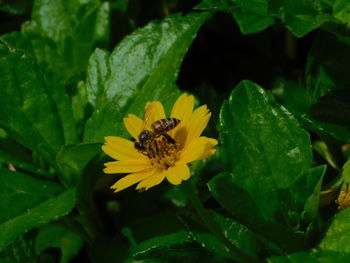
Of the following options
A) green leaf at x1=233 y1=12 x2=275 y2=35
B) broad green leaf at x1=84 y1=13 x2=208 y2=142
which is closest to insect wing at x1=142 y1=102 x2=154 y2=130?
broad green leaf at x1=84 y1=13 x2=208 y2=142

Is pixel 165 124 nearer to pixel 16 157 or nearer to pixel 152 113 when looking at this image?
pixel 152 113

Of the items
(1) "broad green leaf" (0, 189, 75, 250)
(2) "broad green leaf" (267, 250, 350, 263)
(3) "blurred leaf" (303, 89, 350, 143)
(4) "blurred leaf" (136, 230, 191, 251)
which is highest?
(3) "blurred leaf" (303, 89, 350, 143)

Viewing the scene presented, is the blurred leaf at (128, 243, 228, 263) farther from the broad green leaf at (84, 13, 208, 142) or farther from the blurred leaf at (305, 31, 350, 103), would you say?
the blurred leaf at (305, 31, 350, 103)

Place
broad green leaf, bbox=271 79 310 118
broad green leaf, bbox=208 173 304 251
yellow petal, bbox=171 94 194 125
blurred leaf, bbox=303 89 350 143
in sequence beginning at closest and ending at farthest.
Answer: broad green leaf, bbox=208 173 304 251 < yellow petal, bbox=171 94 194 125 < blurred leaf, bbox=303 89 350 143 < broad green leaf, bbox=271 79 310 118

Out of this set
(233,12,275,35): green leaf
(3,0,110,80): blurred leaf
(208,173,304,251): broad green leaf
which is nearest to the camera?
(208,173,304,251): broad green leaf

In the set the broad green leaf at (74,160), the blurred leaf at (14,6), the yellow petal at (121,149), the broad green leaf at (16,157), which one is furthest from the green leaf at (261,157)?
the blurred leaf at (14,6)

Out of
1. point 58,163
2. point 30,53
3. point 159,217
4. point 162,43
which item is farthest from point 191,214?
point 30,53

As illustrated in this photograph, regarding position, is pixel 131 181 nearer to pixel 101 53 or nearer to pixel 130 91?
pixel 130 91

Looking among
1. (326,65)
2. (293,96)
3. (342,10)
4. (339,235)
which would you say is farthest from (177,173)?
(293,96)
